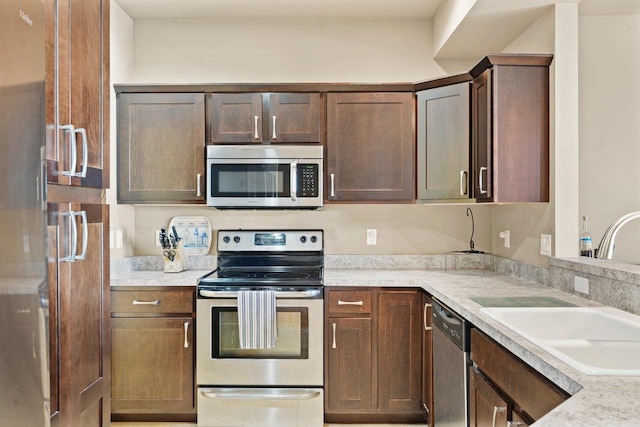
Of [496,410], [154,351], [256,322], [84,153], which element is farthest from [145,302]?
[496,410]

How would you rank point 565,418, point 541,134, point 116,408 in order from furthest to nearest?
point 116,408
point 541,134
point 565,418

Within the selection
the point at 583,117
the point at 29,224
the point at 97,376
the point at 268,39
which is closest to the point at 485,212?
the point at 583,117

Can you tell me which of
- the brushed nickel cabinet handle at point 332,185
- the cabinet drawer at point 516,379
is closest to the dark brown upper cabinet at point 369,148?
the brushed nickel cabinet handle at point 332,185

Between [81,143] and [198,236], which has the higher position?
[81,143]

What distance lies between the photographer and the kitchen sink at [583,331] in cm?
140

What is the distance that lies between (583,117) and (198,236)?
261cm

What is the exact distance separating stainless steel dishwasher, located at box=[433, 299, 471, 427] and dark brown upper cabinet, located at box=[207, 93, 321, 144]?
1421mm

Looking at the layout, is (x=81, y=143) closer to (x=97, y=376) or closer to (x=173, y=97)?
(x=97, y=376)

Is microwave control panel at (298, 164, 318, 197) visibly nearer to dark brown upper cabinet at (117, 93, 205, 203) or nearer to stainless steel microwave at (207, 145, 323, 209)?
stainless steel microwave at (207, 145, 323, 209)

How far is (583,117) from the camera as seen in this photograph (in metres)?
2.47

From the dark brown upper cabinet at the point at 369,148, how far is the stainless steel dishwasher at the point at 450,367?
906 mm

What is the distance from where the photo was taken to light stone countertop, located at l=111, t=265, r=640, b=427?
88cm

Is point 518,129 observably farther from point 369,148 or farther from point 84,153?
point 84,153

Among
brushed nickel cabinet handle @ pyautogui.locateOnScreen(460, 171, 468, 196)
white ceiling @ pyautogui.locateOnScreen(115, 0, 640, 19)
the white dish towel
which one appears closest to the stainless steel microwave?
the white dish towel
